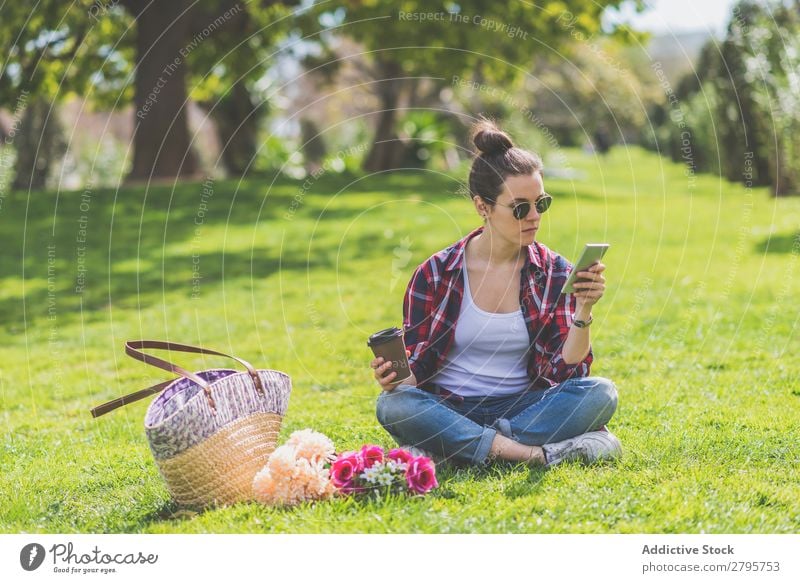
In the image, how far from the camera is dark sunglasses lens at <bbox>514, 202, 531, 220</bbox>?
4.46 m

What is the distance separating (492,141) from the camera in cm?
453

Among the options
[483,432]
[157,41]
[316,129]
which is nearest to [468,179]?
[483,432]

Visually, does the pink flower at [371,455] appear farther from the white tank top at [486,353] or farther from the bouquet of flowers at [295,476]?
the white tank top at [486,353]

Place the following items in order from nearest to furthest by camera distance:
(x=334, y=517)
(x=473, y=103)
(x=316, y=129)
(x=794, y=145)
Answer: (x=334, y=517)
(x=794, y=145)
(x=316, y=129)
(x=473, y=103)

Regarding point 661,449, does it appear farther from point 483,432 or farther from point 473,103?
point 473,103

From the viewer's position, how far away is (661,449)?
473 centimetres

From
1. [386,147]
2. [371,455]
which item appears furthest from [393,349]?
[386,147]

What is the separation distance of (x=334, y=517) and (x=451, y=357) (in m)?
1.13

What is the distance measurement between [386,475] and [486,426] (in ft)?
2.46

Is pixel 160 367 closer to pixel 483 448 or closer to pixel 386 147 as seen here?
pixel 483 448

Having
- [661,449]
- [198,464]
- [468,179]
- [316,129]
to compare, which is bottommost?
[661,449]

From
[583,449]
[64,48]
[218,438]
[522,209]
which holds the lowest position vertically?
[583,449]

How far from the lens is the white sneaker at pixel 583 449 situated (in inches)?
177

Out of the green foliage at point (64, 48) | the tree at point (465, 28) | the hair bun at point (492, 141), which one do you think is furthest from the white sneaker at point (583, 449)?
the green foliage at point (64, 48)
